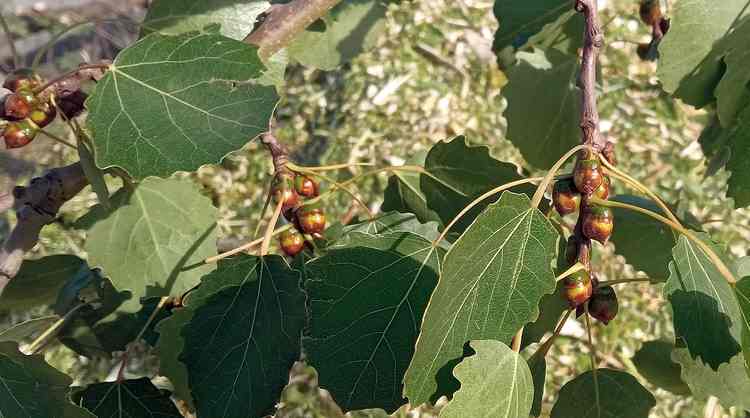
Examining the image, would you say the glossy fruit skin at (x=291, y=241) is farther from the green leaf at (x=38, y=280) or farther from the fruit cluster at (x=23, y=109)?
the green leaf at (x=38, y=280)

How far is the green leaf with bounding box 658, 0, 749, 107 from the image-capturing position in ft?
2.59

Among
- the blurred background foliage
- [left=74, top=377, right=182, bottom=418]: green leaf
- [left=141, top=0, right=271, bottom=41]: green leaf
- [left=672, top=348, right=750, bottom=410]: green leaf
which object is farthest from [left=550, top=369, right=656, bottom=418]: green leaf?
the blurred background foliage

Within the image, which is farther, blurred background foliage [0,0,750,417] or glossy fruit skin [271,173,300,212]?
blurred background foliage [0,0,750,417]

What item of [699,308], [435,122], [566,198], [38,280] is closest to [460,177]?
[566,198]

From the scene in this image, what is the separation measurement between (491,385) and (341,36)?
0.67 m

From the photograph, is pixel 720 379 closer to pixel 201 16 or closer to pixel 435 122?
pixel 201 16

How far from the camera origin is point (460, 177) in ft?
2.60

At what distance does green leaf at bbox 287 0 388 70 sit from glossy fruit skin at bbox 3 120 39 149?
39 cm

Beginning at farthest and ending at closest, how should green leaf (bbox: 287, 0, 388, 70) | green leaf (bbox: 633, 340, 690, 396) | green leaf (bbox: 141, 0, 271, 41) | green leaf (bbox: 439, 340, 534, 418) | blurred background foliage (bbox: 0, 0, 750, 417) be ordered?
blurred background foliage (bbox: 0, 0, 750, 417), green leaf (bbox: 287, 0, 388, 70), green leaf (bbox: 633, 340, 690, 396), green leaf (bbox: 141, 0, 271, 41), green leaf (bbox: 439, 340, 534, 418)

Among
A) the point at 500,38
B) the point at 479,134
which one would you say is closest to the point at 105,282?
the point at 500,38

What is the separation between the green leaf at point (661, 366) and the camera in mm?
979

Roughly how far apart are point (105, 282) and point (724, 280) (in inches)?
26.0

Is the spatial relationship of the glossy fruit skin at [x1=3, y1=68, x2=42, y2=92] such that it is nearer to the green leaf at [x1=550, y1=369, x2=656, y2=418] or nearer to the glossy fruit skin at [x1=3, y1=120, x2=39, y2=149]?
the glossy fruit skin at [x1=3, y1=120, x2=39, y2=149]

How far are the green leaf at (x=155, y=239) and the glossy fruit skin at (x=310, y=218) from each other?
0.15m
